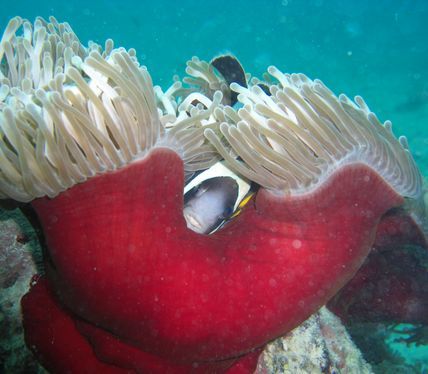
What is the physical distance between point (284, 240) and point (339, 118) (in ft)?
2.01

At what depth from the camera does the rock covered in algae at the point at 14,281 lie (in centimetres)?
184

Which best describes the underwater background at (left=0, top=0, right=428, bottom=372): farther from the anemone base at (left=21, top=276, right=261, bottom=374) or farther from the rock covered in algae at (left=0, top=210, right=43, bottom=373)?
the rock covered in algae at (left=0, top=210, right=43, bottom=373)

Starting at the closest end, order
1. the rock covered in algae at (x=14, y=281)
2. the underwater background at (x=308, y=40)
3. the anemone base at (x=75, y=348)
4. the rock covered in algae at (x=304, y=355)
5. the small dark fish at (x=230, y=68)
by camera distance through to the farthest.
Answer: the anemone base at (x=75, y=348), the rock covered in algae at (x=14, y=281), the rock covered in algae at (x=304, y=355), the small dark fish at (x=230, y=68), the underwater background at (x=308, y=40)

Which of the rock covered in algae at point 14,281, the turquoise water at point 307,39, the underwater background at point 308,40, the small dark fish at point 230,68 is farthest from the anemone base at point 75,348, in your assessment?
the turquoise water at point 307,39

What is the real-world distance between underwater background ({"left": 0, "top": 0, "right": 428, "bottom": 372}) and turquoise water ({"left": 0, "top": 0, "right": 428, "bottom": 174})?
0.06 metres

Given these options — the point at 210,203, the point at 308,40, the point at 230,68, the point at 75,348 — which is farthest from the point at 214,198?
the point at 308,40

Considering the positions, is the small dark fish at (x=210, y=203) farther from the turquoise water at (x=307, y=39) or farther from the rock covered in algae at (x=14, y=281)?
the turquoise water at (x=307, y=39)

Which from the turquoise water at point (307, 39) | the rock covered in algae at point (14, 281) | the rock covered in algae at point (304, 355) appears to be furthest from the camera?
the turquoise water at point (307, 39)

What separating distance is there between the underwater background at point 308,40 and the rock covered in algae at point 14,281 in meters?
7.69

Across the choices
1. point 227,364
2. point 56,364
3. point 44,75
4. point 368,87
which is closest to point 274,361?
point 227,364

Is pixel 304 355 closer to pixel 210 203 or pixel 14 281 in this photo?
pixel 210 203

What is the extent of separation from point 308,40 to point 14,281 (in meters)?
28.0

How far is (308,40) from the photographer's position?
2611 centimetres

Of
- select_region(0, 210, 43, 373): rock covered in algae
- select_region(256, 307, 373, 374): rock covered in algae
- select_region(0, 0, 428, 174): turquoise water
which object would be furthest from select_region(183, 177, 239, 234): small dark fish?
select_region(0, 0, 428, 174): turquoise water
